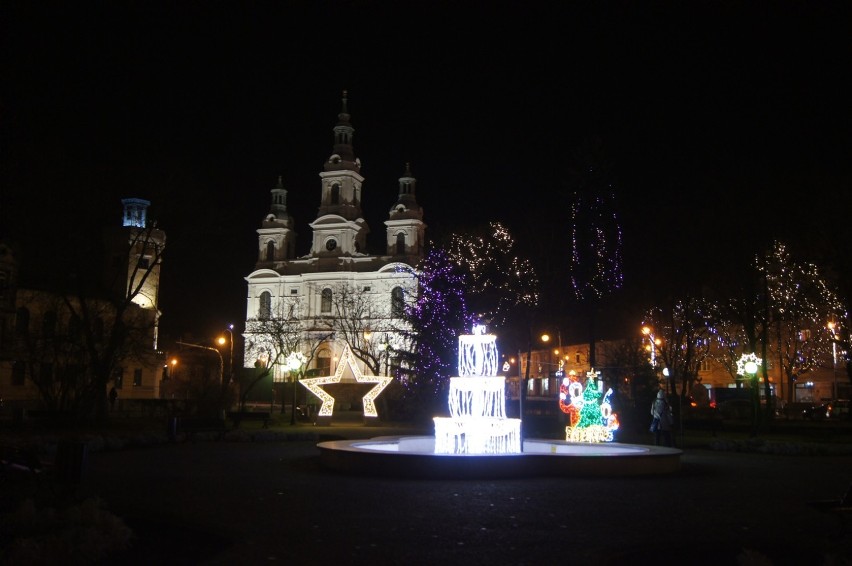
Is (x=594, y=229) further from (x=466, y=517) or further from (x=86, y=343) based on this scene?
(x=466, y=517)

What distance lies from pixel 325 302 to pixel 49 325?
137 ft

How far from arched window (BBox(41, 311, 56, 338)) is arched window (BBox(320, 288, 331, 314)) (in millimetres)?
39896

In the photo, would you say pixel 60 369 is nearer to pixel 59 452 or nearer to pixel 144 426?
pixel 144 426

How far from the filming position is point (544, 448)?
2098cm

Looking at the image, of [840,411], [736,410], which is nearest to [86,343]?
[736,410]

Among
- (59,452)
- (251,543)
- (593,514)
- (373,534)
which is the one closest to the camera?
(251,543)

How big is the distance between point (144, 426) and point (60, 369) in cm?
822

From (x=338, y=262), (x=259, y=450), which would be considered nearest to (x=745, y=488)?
(x=259, y=450)

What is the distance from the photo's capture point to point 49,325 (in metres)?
41.7

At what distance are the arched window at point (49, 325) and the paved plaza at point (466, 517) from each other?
72.1 ft

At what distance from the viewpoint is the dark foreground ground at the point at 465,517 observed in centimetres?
857

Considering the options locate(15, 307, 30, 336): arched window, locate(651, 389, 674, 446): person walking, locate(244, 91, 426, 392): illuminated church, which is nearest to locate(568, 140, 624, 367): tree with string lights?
locate(651, 389, 674, 446): person walking

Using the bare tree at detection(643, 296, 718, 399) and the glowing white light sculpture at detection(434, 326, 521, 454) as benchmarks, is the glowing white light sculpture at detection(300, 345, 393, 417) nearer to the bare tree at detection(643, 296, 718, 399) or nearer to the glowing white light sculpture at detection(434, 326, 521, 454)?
the bare tree at detection(643, 296, 718, 399)

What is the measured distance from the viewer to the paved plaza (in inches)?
338
